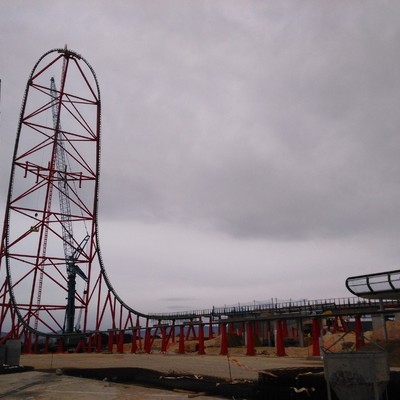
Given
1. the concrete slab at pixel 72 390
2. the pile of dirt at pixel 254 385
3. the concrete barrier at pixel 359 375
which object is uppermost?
the concrete barrier at pixel 359 375

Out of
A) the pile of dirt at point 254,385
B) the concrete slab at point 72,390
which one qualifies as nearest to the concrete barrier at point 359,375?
the pile of dirt at point 254,385

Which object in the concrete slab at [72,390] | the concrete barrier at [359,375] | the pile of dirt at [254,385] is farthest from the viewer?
the concrete slab at [72,390]

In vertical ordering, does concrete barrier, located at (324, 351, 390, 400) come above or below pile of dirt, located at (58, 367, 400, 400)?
above

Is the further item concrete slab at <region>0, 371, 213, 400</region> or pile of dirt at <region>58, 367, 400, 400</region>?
concrete slab at <region>0, 371, 213, 400</region>

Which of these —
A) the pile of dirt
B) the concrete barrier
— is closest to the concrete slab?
the pile of dirt

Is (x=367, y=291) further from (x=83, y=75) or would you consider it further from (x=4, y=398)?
(x=83, y=75)

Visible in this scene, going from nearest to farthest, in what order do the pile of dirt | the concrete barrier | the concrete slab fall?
1. the concrete barrier
2. the pile of dirt
3. the concrete slab

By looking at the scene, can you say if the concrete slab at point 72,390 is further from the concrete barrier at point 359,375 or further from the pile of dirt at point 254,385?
the concrete barrier at point 359,375

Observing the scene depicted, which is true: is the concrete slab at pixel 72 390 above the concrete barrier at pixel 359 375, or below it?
below

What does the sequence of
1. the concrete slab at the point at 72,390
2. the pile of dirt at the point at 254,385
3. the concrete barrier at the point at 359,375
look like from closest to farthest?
the concrete barrier at the point at 359,375
the pile of dirt at the point at 254,385
the concrete slab at the point at 72,390

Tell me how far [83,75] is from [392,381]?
4105 centimetres

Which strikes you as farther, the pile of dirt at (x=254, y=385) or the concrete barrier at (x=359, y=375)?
the pile of dirt at (x=254, y=385)

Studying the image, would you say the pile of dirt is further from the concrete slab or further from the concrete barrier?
the concrete barrier

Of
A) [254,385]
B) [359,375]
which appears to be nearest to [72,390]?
A: [254,385]
